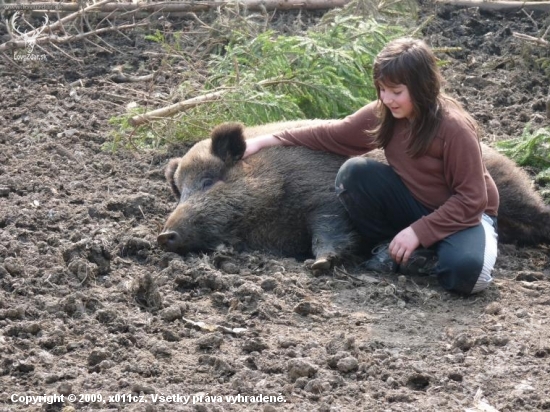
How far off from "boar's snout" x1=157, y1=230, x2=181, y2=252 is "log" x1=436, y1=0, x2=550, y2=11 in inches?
235

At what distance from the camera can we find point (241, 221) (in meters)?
7.28

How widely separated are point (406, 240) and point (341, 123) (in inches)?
43.6

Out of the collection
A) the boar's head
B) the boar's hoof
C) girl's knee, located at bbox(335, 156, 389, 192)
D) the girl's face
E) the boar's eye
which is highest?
the girl's face

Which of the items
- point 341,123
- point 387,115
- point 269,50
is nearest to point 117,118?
point 269,50

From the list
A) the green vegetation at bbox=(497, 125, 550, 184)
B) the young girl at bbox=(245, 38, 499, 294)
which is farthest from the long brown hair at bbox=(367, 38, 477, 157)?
the green vegetation at bbox=(497, 125, 550, 184)

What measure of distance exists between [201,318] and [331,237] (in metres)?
1.52

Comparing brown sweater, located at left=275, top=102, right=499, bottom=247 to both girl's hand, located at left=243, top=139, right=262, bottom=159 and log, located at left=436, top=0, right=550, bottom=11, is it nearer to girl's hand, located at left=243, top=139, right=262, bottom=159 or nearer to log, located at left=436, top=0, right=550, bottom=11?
girl's hand, located at left=243, top=139, right=262, bottom=159

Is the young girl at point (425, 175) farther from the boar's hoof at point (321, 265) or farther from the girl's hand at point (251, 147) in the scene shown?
the girl's hand at point (251, 147)

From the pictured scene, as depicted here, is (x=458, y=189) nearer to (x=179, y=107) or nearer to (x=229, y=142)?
(x=229, y=142)

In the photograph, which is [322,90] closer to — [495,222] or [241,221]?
[241,221]

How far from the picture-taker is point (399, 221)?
6.72 m

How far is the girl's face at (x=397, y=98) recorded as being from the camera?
606 cm

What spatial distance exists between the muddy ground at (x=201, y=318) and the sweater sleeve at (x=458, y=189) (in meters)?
0.37

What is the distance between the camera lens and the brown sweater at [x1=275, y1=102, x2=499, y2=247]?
6102mm
